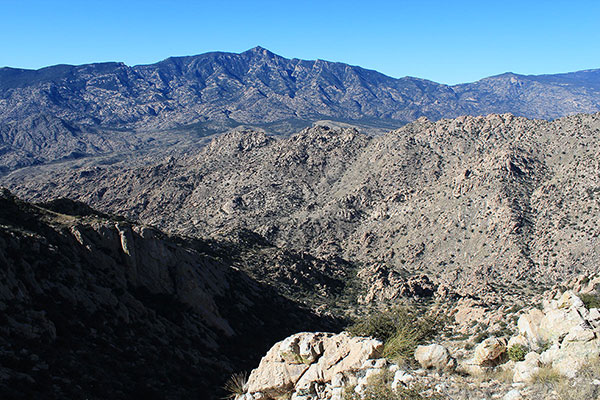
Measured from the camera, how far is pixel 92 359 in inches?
831

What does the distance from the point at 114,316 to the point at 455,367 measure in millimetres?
19089

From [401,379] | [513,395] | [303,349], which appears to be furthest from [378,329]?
[513,395]

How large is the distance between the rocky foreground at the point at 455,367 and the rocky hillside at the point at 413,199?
38299 mm

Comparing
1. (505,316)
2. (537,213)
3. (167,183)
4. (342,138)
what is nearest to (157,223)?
(167,183)

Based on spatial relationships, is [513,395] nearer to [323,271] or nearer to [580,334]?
[580,334]

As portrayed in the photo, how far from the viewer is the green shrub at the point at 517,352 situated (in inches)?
524

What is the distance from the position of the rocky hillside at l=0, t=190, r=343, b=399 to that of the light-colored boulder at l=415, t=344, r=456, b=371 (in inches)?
468

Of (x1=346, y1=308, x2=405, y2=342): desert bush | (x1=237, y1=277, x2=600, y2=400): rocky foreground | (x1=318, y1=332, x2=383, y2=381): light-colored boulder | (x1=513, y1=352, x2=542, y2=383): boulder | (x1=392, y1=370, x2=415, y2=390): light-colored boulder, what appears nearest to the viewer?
(x1=237, y1=277, x2=600, y2=400): rocky foreground

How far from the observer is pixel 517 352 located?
13.5 m

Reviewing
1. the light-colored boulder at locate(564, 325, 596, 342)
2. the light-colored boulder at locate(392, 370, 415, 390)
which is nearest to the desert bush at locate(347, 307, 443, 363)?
the light-colored boulder at locate(392, 370, 415, 390)

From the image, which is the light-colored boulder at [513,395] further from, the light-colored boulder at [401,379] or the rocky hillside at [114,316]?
the rocky hillside at [114,316]

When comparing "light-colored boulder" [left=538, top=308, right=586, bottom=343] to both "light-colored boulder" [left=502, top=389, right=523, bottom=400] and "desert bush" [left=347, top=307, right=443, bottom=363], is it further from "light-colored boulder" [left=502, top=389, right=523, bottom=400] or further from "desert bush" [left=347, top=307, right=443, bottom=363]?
"desert bush" [left=347, top=307, right=443, bottom=363]

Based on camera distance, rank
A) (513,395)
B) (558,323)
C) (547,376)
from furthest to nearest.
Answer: (558,323) → (547,376) → (513,395)

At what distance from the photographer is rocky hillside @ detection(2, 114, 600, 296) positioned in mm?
62500
